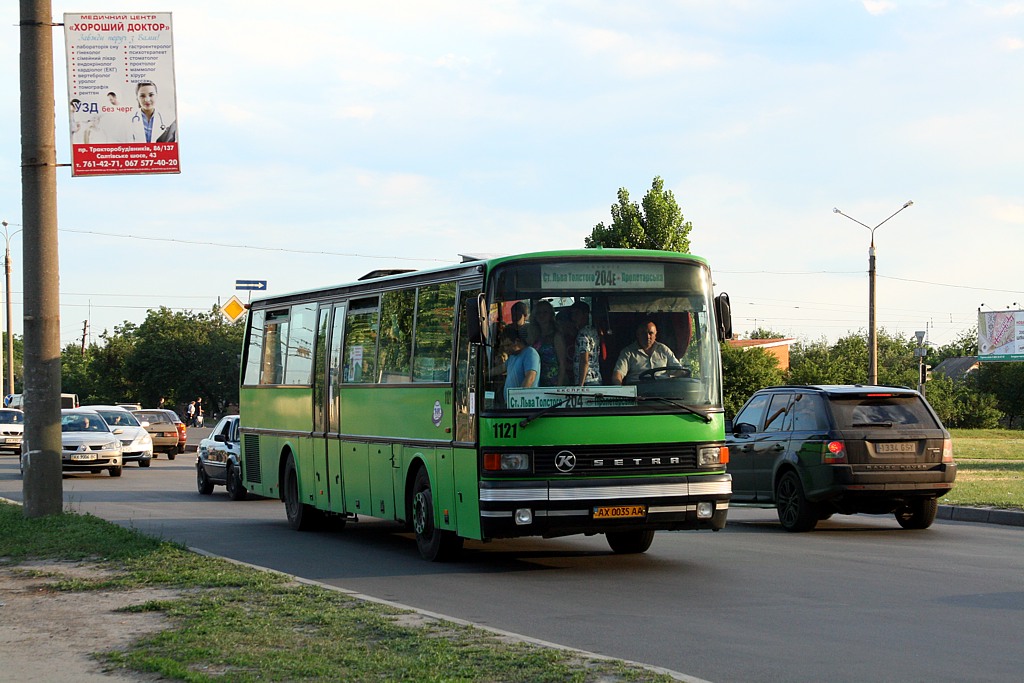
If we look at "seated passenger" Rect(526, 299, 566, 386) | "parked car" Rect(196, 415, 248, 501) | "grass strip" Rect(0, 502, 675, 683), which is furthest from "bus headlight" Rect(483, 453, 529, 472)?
"parked car" Rect(196, 415, 248, 501)

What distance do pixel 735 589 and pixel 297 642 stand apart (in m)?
4.58

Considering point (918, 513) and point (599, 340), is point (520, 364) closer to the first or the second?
point (599, 340)

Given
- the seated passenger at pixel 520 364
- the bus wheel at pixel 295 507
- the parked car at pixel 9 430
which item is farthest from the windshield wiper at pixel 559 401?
the parked car at pixel 9 430

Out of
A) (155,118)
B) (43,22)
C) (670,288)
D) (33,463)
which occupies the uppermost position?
(43,22)

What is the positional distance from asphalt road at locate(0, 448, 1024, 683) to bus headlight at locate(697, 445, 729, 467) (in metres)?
1.01

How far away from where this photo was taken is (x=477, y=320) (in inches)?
509

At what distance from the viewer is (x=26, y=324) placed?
644 inches

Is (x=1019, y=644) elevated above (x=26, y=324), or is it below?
below

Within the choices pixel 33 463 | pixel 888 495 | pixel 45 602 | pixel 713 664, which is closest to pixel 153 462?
pixel 33 463

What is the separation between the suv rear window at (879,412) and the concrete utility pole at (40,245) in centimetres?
918

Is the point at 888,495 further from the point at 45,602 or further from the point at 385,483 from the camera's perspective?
the point at 45,602

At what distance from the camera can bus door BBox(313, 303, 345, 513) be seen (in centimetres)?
1725

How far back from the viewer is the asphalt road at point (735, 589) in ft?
28.6

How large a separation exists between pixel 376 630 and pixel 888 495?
9448 mm
